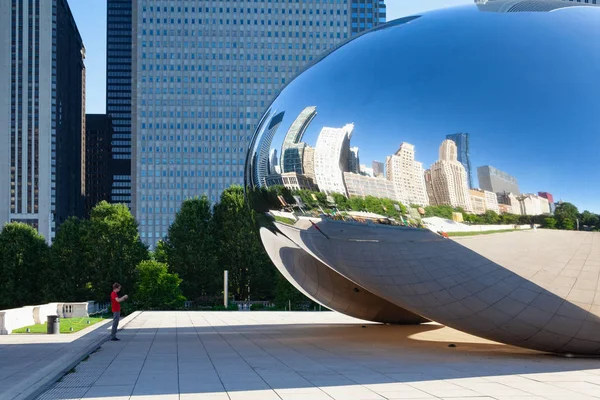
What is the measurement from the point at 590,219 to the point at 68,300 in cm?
5469

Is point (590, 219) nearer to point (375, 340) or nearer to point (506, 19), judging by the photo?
point (506, 19)

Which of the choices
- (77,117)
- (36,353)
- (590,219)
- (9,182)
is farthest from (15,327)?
(77,117)

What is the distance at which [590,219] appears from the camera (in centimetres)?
1199

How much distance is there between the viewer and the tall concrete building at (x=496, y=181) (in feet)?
40.2

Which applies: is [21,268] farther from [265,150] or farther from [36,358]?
[265,150]

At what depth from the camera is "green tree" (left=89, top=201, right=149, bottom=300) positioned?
62.0 m

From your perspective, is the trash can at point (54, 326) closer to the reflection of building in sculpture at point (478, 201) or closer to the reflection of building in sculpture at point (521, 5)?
the reflection of building in sculpture at point (478, 201)

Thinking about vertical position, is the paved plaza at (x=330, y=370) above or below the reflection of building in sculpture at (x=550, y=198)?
below

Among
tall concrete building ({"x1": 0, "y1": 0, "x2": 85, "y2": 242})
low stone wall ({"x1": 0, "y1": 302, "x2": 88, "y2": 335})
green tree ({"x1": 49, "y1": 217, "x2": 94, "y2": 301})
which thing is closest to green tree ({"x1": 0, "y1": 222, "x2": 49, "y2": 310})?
green tree ({"x1": 49, "y1": 217, "x2": 94, "y2": 301})

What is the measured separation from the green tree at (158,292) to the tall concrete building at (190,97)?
96.2m

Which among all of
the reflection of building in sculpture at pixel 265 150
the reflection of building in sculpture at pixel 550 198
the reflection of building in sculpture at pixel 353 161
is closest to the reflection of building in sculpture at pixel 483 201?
the reflection of building in sculpture at pixel 550 198

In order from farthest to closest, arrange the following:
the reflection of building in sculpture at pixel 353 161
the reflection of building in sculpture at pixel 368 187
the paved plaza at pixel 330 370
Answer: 1. the reflection of building in sculpture at pixel 353 161
2. the reflection of building in sculpture at pixel 368 187
3. the paved plaza at pixel 330 370

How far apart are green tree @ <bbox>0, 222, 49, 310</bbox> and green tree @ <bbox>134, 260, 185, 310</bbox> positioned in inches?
514

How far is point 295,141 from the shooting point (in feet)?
47.1
